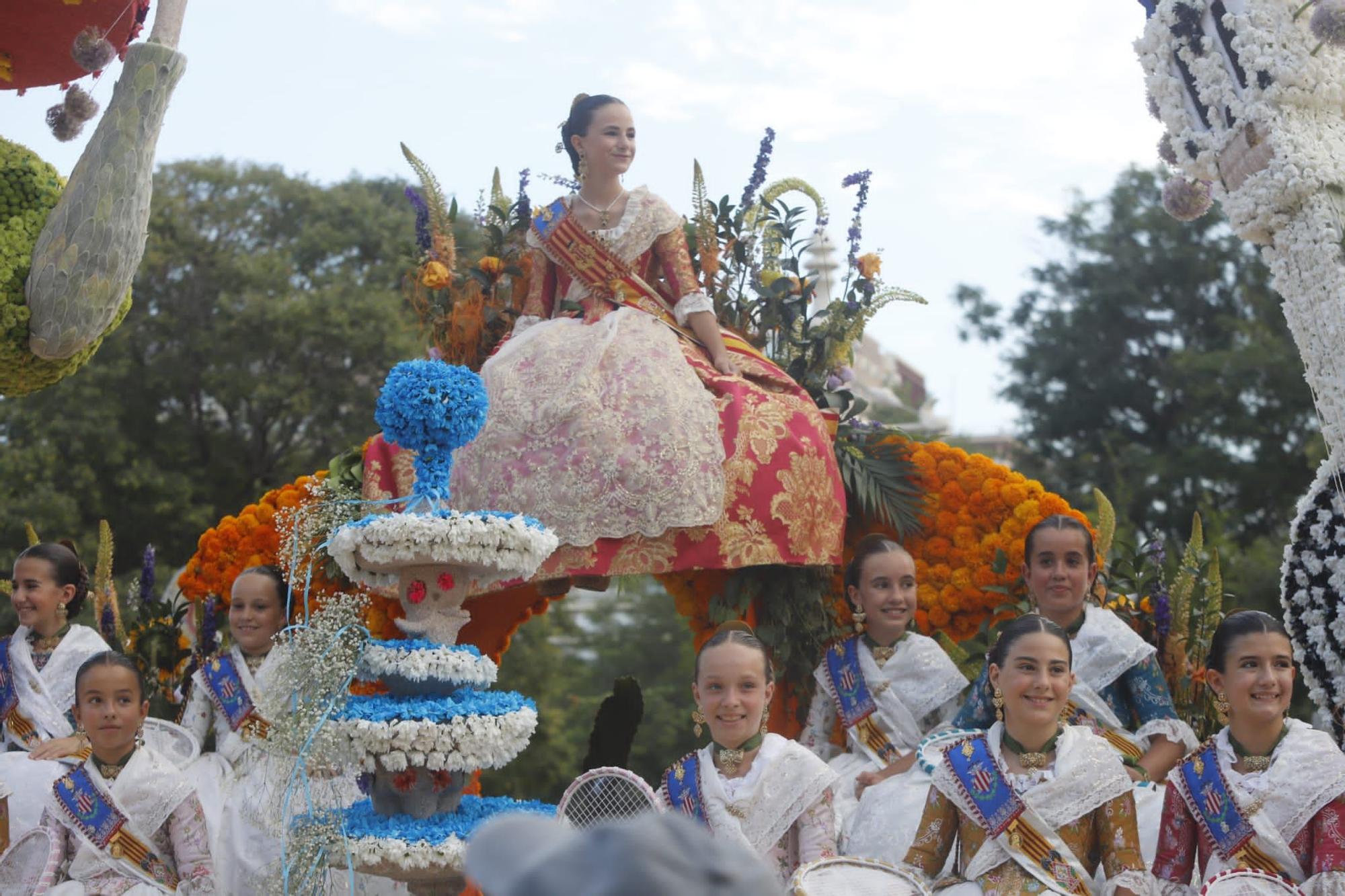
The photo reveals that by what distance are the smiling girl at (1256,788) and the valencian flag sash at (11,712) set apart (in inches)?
183

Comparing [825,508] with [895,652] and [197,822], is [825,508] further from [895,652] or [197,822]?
[197,822]

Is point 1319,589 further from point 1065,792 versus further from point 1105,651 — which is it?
point 1065,792

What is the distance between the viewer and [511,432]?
633 cm

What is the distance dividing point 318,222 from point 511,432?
1404cm

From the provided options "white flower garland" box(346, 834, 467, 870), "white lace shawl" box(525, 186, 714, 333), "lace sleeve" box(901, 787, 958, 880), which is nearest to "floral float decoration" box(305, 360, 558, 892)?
"white flower garland" box(346, 834, 467, 870)

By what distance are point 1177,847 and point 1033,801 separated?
1.73ft

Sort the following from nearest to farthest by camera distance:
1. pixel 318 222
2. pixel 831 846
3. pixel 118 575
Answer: pixel 831 846 → pixel 118 575 → pixel 318 222

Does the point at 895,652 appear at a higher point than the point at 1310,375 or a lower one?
lower

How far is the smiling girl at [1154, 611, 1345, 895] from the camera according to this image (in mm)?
4379

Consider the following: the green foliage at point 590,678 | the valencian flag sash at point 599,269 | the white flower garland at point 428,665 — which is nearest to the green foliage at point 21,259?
the white flower garland at point 428,665

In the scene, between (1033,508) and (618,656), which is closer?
(1033,508)

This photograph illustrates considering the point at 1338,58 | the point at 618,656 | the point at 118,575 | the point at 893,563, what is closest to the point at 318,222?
the point at 118,575

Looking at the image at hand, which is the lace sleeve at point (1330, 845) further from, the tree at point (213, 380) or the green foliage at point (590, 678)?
the tree at point (213, 380)

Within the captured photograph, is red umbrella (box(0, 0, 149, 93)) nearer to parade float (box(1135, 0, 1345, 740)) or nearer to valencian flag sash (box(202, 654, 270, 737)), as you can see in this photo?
valencian flag sash (box(202, 654, 270, 737))
